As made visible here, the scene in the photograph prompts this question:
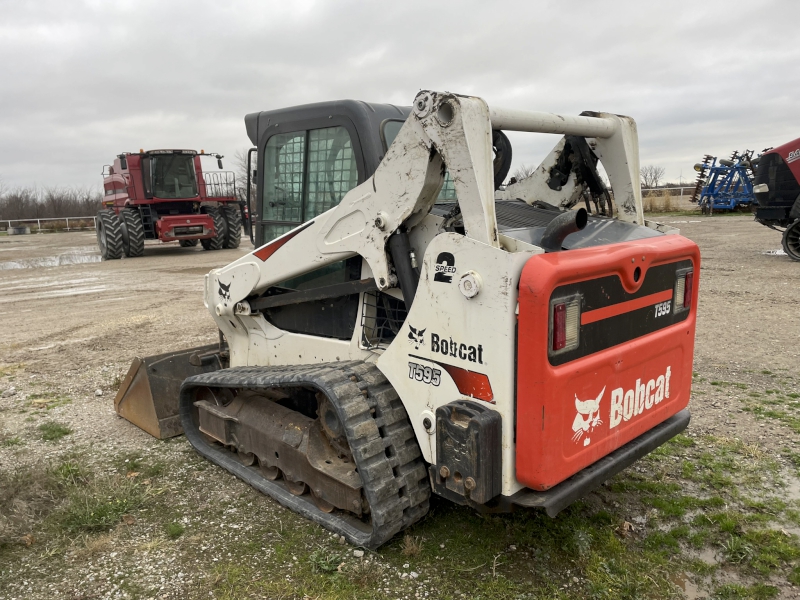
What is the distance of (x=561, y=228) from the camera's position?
267 cm

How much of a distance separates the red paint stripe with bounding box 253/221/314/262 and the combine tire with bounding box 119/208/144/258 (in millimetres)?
15468

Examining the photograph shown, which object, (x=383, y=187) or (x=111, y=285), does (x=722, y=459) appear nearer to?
(x=383, y=187)

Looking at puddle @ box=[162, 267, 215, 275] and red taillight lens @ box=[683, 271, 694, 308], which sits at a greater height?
red taillight lens @ box=[683, 271, 694, 308]

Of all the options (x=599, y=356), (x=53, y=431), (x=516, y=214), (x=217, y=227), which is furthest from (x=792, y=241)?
(x=217, y=227)

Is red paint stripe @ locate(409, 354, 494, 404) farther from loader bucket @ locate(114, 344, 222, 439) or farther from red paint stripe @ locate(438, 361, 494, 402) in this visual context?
loader bucket @ locate(114, 344, 222, 439)

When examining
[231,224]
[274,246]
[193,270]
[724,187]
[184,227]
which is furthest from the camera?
[724,187]

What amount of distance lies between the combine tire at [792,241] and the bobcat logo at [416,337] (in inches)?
476

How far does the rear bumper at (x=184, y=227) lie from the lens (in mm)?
17734

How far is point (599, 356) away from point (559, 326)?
0.35m

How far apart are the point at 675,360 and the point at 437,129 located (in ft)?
5.92

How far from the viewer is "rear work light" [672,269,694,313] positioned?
3.28 meters

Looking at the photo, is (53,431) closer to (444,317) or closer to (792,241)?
(444,317)

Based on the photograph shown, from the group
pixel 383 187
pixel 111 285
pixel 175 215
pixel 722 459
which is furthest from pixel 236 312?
pixel 175 215

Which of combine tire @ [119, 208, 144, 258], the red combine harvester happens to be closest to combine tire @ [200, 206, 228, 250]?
the red combine harvester
